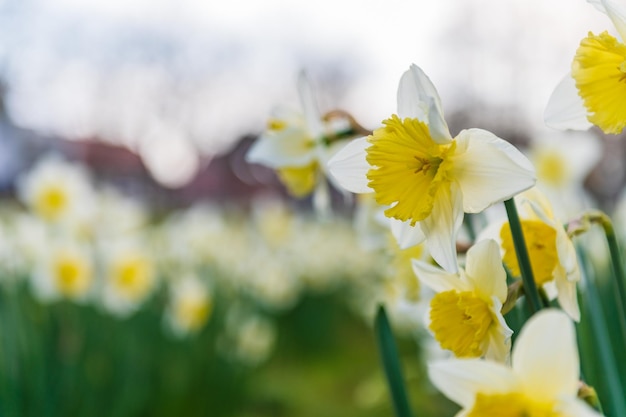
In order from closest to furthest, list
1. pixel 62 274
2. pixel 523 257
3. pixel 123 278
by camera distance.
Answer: pixel 523 257 < pixel 62 274 < pixel 123 278

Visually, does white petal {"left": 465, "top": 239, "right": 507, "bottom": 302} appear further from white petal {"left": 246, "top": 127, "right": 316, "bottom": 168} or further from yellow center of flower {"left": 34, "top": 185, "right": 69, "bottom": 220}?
yellow center of flower {"left": 34, "top": 185, "right": 69, "bottom": 220}

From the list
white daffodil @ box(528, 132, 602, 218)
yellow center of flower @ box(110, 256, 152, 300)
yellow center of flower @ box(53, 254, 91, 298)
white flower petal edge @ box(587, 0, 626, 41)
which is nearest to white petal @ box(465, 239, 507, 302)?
white flower petal edge @ box(587, 0, 626, 41)

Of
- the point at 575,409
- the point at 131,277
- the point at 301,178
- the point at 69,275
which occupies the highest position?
the point at 301,178

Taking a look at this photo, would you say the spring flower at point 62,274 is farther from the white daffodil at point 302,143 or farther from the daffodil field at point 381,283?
the white daffodil at point 302,143

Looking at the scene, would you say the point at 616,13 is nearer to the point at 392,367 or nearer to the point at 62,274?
the point at 392,367

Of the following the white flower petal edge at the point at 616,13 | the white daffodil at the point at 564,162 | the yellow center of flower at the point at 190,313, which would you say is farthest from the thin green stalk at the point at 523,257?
the yellow center of flower at the point at 190,313

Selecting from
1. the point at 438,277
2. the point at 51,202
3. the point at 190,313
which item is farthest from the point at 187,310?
the point at 438,277
